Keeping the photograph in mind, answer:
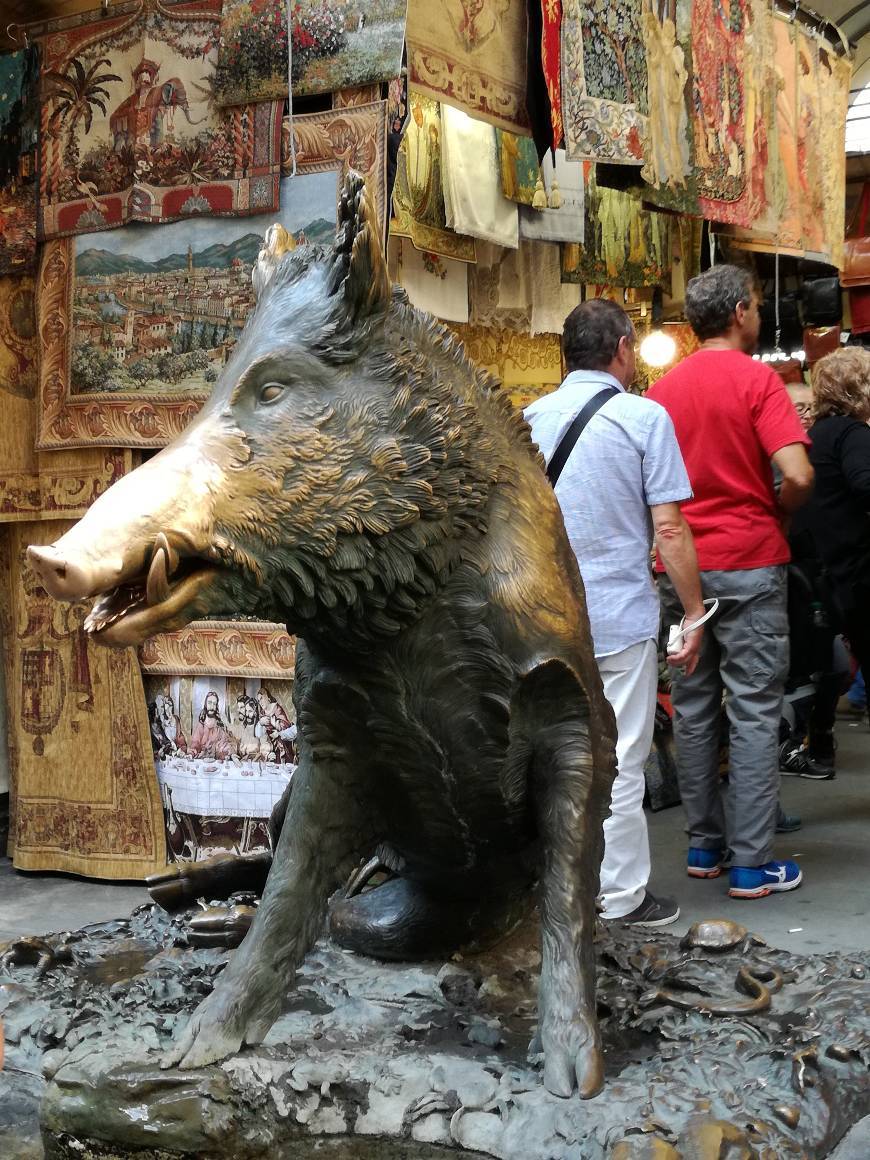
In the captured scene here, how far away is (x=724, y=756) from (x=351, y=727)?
159 inches

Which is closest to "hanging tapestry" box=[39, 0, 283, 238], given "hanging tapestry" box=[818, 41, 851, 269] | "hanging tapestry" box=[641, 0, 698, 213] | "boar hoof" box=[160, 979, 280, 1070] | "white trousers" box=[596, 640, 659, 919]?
"hanging tapestry" box=[641, 0, 698, 213]

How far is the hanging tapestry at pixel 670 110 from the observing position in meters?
4.54

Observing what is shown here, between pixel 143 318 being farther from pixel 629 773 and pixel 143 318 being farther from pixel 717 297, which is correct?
pixel 629 773

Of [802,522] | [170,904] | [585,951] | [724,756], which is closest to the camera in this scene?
[585,951]

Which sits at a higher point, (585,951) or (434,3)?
(434,3)

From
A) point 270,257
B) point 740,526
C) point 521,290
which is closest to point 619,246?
point 521,290

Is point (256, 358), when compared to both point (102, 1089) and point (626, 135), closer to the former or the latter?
point (102, 1089)

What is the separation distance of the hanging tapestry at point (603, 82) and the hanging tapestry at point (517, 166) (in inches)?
21.2

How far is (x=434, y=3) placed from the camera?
12.7 feet

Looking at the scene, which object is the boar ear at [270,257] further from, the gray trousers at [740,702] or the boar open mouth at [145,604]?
the gray trousers at [740,702]

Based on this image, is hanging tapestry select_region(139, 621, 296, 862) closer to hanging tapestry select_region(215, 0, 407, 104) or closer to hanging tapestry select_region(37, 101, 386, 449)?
hanging tapestry select_region(37, 101, 386, 449)

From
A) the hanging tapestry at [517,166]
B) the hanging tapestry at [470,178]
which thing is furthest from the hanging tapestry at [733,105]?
the hanging tapestry at [470,178]

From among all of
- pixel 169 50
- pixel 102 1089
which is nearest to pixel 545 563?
pixel 102 1089

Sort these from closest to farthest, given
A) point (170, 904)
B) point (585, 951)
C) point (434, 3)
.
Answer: point (585, 951) → point (170, 904) → point (434, 3)
